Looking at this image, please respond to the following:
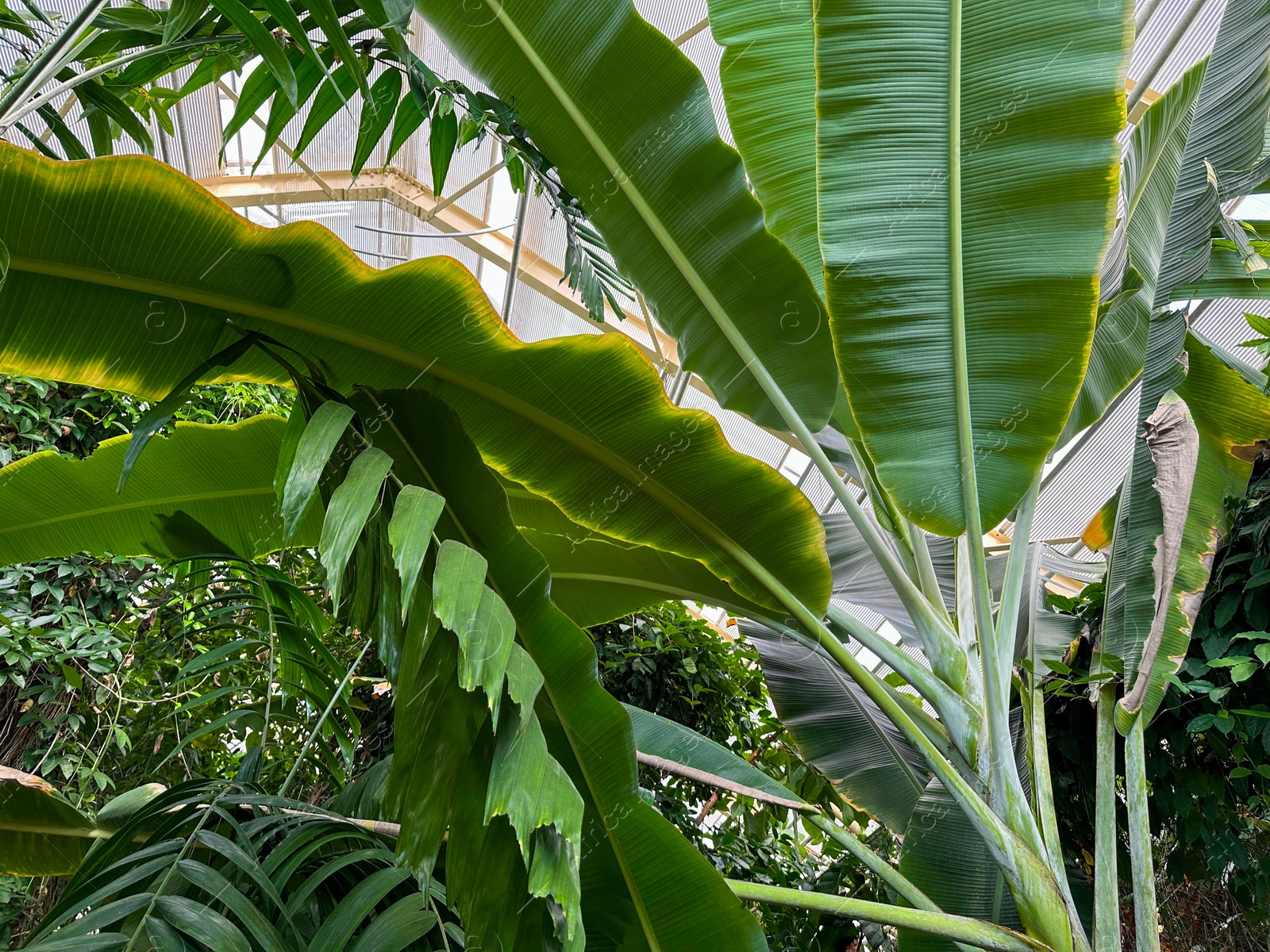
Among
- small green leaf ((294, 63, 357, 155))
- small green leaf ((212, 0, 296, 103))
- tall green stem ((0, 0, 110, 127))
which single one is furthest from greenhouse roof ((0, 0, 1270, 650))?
small green leaf ((212, 0, 296, 103))

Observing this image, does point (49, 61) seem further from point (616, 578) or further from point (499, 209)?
point (499, 209)

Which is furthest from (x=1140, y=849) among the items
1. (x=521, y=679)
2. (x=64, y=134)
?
(x=64, y=134)

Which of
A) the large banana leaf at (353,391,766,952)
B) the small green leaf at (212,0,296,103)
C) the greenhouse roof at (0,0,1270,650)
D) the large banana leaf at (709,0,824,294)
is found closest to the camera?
the small green leaf at (212,0,296,103)

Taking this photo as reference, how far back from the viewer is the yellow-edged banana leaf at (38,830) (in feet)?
5.31

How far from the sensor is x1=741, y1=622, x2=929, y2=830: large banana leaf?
2.22 metres

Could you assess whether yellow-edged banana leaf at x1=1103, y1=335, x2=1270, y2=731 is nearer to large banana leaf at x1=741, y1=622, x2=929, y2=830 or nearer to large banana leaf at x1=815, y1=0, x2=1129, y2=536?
large banana leaf at x1=815, y1=0, x2=1129, y2=536

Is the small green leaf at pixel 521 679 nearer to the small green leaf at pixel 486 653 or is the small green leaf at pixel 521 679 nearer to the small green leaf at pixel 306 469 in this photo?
the small green leaf at pixel 486 653

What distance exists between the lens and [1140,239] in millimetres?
1800

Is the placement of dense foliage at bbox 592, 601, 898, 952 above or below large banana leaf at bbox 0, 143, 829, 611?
below

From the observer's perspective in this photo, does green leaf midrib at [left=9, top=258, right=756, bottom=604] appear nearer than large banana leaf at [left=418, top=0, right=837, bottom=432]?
Yes

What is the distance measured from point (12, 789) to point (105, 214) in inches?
44.4

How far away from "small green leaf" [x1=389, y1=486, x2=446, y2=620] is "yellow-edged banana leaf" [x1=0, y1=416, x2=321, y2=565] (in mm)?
805

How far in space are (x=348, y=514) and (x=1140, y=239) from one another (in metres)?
1.69

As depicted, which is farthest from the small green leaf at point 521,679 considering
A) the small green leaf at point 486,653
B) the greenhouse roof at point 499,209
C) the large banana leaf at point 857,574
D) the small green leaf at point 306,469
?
the greenhouse roof at point 499,209
